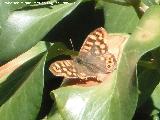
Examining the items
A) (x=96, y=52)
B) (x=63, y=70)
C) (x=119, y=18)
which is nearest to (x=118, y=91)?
(x=63, y=70)

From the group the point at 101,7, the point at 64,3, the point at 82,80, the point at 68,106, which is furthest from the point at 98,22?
the point at 68,106

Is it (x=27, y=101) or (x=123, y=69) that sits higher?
(x=123, y=69)

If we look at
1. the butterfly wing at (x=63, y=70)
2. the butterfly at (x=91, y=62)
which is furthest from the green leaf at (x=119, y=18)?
the butterfly wing at (x=63, y=70)

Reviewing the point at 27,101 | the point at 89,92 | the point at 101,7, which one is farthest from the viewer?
the point at 101,7

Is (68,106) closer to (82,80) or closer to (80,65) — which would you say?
(82,80)

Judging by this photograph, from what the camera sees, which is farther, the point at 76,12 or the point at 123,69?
the point at 76,12
